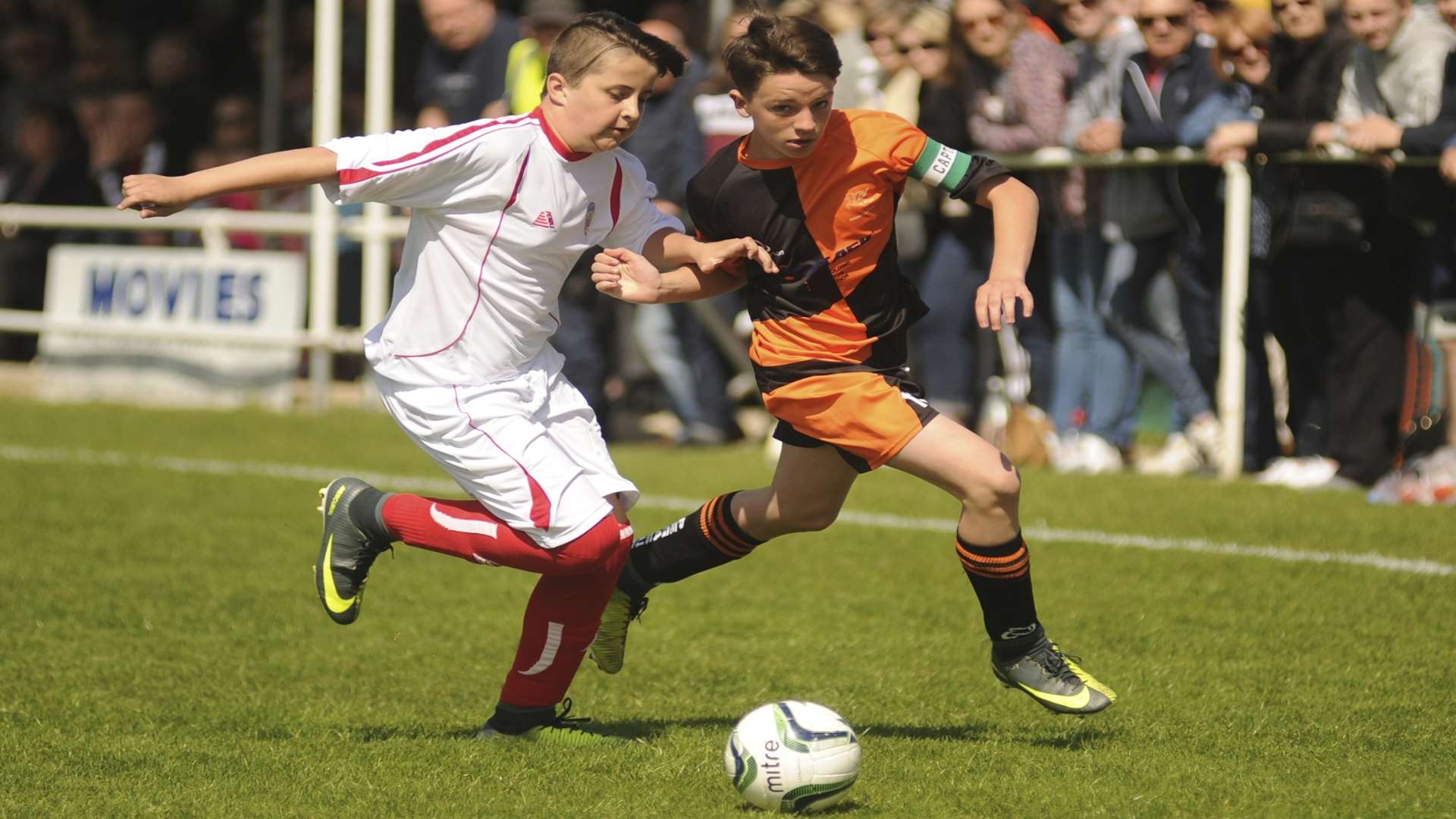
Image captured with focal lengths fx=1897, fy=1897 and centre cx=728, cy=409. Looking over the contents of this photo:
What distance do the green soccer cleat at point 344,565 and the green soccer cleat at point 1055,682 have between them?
5.15ft

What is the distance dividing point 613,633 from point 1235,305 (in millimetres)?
4548

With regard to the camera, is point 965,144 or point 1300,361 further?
point 965,144

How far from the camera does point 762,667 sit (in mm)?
5367

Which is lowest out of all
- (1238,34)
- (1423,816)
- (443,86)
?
(1423,816)

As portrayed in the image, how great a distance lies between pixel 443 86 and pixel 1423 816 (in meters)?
7.65

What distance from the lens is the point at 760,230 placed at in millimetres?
4605

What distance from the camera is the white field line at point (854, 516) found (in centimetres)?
668

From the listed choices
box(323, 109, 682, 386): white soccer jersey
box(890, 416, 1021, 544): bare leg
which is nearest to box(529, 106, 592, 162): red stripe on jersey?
box(323, 109, 682, 386): white soccer jersey

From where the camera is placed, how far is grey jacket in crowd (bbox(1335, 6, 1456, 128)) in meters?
7.82

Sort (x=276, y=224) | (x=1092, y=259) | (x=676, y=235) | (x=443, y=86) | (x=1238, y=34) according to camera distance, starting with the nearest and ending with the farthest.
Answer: (x=676, y=235), (x=1238, y=34), (x=1092, y=259), (x=443, y=86), (x=276, y=224)

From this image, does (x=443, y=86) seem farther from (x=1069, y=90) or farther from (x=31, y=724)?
(x=31, y=724)

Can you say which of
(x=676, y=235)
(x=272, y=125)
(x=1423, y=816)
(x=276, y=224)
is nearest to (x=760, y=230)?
(x=676, y=235)

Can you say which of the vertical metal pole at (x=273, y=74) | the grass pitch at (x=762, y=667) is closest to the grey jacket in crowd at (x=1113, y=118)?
the grass pitch at (x=762, y=667)

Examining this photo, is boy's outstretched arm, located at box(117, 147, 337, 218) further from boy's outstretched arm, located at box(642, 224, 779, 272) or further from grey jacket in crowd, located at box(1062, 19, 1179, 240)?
grey jacket in crowd, located at box(1062, 19, 1179, 240)
